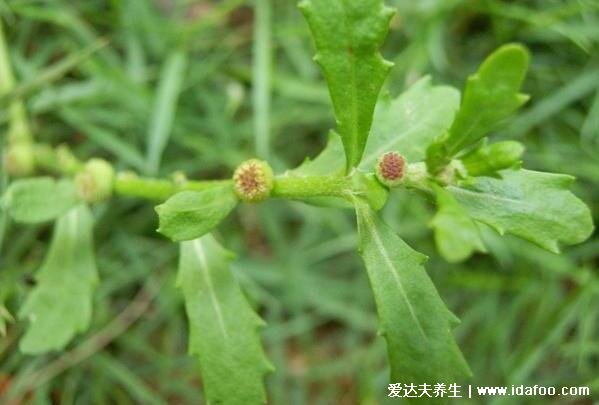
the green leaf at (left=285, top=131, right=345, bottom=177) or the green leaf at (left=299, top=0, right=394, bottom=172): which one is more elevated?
the green leaf at (left=299, top=0, right=394, bottom=172)

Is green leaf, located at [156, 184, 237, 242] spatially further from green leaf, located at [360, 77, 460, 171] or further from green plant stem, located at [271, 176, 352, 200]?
green leaf, located at [360, 77, 460, 171]

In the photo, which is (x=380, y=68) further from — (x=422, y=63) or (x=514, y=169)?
(x=422, y=63)

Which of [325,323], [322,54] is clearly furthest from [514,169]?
[325,323]

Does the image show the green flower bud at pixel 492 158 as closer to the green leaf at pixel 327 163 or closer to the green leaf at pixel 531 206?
the green leaf at pixel 531 206

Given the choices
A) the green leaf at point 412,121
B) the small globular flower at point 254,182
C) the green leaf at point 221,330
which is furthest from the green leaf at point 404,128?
the green leaf at point 221,330

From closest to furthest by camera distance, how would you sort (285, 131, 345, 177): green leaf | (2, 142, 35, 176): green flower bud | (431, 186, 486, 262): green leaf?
(431, 186, 486, 262): green leaf
(285, 131, 345, 177): green leaf
(2, 142, 35, 176): green flower bud

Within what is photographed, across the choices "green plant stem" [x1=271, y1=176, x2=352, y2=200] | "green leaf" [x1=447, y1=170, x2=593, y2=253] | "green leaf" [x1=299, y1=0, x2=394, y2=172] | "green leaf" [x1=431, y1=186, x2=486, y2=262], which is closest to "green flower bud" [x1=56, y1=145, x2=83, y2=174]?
"green plant stem" [x1=271, y1=176, x2=352, y2=200]
